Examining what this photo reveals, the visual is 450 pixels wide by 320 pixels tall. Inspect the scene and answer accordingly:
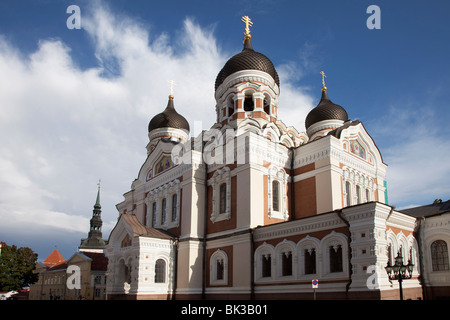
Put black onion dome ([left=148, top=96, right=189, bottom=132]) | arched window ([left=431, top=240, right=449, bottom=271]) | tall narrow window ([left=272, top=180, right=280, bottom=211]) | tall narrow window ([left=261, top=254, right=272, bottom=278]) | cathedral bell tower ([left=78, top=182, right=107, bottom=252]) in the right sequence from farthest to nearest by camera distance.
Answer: cathedral bell tower ([left=78, top=182, right=107, bottom=252]) → black onion dome ([left=148, top=96, right=189, bottom=132]) → tall narrow window ([left=272, top=180, right=280, bottom=211]) → tall narrow window ([left=261, top=254, right=272, bottom=278]) → arched window ([left=431, top=240, right=449, bottom=271])

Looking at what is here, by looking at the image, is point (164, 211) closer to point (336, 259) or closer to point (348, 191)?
point (348, 191)

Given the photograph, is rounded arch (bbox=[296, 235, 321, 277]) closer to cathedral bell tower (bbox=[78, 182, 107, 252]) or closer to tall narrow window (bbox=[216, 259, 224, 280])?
tall narrow window (bbox=[216, 259, 224, 280])

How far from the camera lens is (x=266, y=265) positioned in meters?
16.5

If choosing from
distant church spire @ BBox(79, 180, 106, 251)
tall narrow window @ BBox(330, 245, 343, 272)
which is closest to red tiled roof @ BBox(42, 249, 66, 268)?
distant church spire @ BBox(79, 180, 106, 251)

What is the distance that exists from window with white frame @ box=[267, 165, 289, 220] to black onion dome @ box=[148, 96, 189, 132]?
13900mm

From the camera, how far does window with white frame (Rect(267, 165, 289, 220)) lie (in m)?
18.2

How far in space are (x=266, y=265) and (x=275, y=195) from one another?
11.7 feet

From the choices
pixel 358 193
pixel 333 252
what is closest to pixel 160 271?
pixel 333 252

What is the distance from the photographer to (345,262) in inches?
534

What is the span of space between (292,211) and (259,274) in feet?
12.5

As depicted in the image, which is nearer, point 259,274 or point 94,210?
point 259,274
